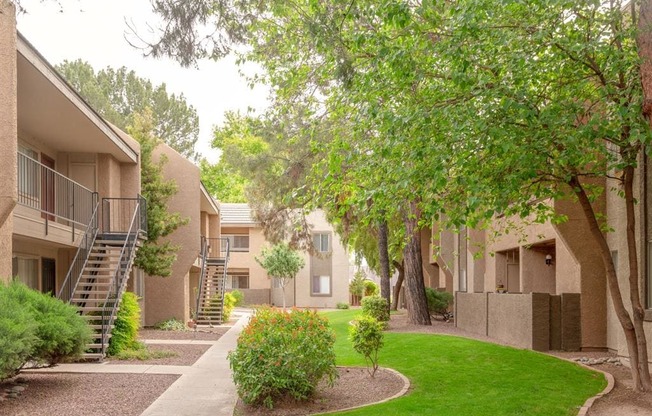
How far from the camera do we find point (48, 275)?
23266mm

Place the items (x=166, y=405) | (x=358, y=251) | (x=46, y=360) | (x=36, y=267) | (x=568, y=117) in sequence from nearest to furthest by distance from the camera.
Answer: (x=568, y=117), (x=166, y=405), (x=46, y=360), (x=36, y=267), (x=358, y=251)

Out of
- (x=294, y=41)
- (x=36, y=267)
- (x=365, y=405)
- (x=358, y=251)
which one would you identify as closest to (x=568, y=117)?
(x=365, y=405)

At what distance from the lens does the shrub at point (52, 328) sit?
14.3m

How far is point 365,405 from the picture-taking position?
12820 mm

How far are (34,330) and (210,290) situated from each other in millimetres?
23875

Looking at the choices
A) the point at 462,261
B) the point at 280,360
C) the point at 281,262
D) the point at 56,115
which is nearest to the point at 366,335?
the point at 280,360

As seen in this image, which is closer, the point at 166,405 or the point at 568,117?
the point at 568,117

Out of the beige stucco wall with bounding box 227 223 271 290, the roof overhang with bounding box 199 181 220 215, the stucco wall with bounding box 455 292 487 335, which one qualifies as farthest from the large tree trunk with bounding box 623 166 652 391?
the beige stucco wall with bounding box 227 223 271 290

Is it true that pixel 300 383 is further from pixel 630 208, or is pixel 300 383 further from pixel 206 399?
pixel 630 208

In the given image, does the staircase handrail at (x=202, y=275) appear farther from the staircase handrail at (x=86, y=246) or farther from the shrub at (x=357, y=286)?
the shrub at (x=357, y=286)

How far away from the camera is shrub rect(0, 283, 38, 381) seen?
12383 mm

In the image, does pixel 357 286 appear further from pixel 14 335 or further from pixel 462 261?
pixel 14 335

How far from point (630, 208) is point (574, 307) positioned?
7.28m

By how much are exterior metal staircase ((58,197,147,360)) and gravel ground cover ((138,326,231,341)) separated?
433cm
